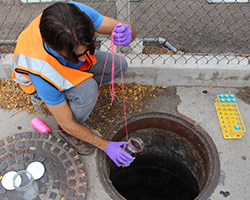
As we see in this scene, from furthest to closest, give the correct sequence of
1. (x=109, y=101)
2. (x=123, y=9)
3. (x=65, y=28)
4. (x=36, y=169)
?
1. (x=109, y=101)
2. (x=123, y=9)
3. (x=36, y=169)
4. (x=65, y=28)

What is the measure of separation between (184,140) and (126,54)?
51.8 inches

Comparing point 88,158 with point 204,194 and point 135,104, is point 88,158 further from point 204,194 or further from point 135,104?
point 204,194

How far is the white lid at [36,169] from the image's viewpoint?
193 cm

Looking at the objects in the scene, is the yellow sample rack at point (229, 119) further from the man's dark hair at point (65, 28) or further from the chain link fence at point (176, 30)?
the man's dark hair at point (65, 28)

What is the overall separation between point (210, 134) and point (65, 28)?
1904 millimetres

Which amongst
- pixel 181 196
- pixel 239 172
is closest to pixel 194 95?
pixel 239 172

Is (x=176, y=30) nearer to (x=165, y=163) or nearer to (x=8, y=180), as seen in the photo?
(x=165, y=163)

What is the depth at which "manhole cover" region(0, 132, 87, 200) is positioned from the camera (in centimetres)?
188

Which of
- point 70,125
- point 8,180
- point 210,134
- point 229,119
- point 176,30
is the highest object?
point 176,30

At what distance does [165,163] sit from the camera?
3168 mm

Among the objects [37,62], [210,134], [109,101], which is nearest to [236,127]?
[210,134]

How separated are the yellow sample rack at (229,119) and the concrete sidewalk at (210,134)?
0.15 ft

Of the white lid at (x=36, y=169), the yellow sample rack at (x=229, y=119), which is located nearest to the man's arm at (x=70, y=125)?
the white lid at (x=36, y=169)

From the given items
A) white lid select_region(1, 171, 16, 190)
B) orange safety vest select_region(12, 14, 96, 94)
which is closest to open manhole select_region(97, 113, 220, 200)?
white lid select_region(1, 171, 16, 190)
